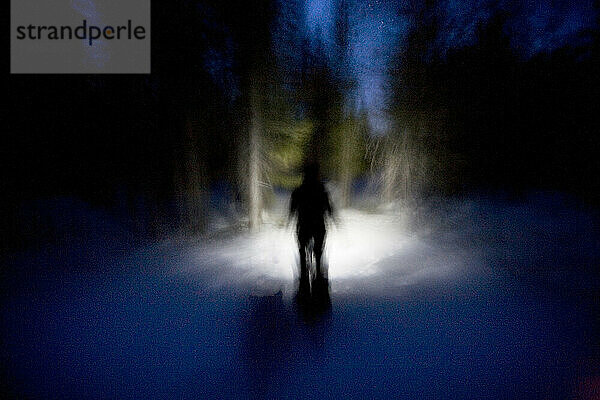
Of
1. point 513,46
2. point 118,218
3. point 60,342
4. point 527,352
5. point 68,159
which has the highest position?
point 513,46

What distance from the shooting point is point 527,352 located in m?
3.02

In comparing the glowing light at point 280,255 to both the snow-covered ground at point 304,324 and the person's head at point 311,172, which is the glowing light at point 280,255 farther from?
the person's head at point 311,172

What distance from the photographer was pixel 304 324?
3.63 metres

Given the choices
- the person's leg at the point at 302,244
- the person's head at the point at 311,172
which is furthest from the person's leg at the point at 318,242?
the person's head at the point at 311,172

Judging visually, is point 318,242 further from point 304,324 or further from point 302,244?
point 304,324

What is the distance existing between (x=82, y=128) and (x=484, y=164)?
1334 cm

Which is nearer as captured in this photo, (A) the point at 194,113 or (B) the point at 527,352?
(B) the point at 527,352

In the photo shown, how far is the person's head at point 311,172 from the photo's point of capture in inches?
151

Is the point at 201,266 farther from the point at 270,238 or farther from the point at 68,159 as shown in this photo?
the point at 68,159

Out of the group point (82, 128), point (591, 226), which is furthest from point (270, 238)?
point (591, 226)

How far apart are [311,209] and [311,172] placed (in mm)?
535
